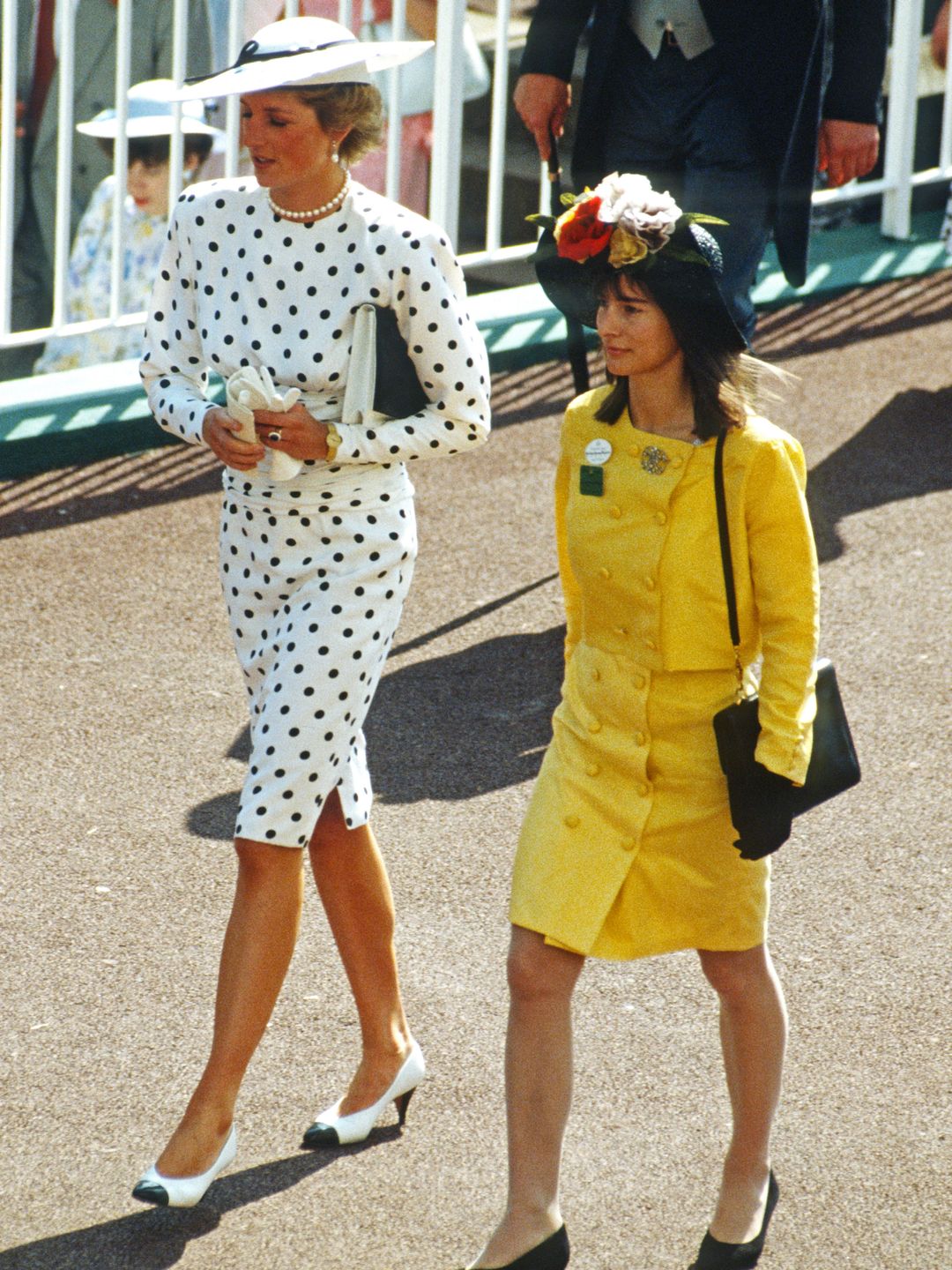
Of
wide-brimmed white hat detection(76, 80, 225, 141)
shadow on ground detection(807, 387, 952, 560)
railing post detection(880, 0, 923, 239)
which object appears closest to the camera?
shadow on ground detection(807, 387, 952, 560)

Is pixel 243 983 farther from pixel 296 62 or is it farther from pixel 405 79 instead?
pixel 405 79

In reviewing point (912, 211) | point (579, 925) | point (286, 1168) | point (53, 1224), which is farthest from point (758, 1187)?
point (912, 211)

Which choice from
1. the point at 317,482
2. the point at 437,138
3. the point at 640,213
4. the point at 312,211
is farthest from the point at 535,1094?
the point at 437,138

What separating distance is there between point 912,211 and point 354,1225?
6.96 m

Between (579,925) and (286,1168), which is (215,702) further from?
(579,925)

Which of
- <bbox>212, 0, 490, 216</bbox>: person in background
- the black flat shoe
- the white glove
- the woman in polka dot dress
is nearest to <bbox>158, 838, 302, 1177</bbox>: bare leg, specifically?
the woman in polka dot dress

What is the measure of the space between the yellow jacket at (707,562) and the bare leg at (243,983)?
71 centimetres

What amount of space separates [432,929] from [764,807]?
1.44m

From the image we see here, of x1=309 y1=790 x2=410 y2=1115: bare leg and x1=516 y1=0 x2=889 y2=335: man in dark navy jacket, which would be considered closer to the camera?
x1=309 y1=790 x2=410 y2=1115: bare leg

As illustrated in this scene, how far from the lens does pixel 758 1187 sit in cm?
340

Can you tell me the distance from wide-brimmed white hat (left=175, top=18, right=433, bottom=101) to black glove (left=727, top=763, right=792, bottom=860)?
141 cm

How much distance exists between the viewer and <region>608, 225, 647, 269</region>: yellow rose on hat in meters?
3.23

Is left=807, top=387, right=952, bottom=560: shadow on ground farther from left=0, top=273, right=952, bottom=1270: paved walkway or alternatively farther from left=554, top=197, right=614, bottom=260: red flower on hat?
left=554, top=197, right=614, bottom=260: red flower on hat

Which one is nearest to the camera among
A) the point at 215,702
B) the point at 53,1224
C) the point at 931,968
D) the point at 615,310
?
the point at 615,310
